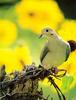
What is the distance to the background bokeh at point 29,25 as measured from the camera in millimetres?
2215

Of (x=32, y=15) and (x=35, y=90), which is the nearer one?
(x=35, y=90)

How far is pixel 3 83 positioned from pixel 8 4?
135cm

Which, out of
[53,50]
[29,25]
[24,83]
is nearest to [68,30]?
[29,25]

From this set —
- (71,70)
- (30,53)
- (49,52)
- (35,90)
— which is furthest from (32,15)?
(35,90)

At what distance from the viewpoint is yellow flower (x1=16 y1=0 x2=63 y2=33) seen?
7.92ft

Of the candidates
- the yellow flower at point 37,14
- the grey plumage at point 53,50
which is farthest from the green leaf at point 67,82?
the yellow flower at point 37,14

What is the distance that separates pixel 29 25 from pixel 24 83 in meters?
1.28

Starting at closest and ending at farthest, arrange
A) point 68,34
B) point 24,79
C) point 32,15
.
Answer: point 24,79
point 68,34
point 32,15

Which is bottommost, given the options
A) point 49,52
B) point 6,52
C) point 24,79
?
point 6,52

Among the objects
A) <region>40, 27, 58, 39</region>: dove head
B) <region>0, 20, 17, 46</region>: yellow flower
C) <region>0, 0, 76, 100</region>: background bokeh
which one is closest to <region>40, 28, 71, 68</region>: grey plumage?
<region>40, 27, 58, 39</region>: dove head

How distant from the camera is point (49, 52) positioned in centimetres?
150

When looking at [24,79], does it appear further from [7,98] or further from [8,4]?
[8,4]

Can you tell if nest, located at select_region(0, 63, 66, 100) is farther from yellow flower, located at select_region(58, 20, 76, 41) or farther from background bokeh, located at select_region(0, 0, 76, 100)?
yellow flower, located at select_region(58, 20, 76, 41)

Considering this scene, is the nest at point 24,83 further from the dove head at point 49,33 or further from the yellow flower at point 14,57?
the yellow flower at point 14,57
